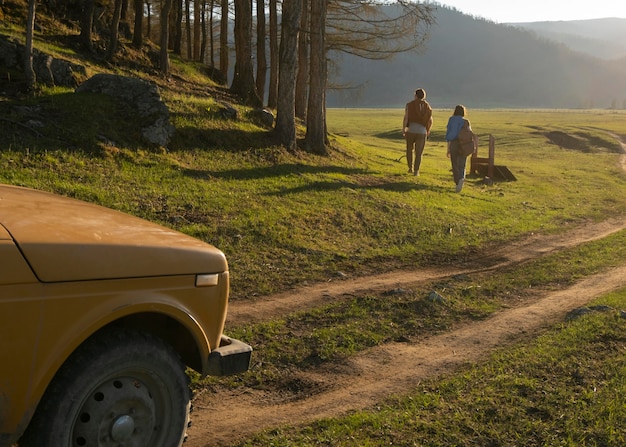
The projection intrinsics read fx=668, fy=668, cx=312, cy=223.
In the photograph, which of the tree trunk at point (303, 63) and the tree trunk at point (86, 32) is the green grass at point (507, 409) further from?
the tree trunk at point (86, 32)

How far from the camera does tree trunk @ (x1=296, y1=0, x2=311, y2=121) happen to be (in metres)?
21.6

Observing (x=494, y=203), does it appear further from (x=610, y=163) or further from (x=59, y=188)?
(x=610, y=163)

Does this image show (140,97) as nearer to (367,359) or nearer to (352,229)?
(352,229)

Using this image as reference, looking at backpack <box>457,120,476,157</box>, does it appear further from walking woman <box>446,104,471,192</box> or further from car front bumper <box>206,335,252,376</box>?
car front bumper <box>206,335,252,376</box>

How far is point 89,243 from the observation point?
3.22 meters

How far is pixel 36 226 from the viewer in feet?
10.4

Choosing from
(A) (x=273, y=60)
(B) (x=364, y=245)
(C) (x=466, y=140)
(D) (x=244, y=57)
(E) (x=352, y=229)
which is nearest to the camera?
(B) (x=364, y=245)

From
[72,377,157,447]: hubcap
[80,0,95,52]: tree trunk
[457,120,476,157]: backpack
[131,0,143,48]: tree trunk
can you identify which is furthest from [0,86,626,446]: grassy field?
[131,0,143,48]: tree trunk

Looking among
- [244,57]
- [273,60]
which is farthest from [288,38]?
[273,60]

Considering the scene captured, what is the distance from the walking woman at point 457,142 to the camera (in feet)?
54.9

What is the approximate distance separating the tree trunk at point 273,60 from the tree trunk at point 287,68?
689cm

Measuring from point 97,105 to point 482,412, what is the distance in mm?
10661

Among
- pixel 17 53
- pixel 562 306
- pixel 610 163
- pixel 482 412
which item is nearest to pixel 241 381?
pixel 482 412

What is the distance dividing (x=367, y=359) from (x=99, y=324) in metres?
3.47
